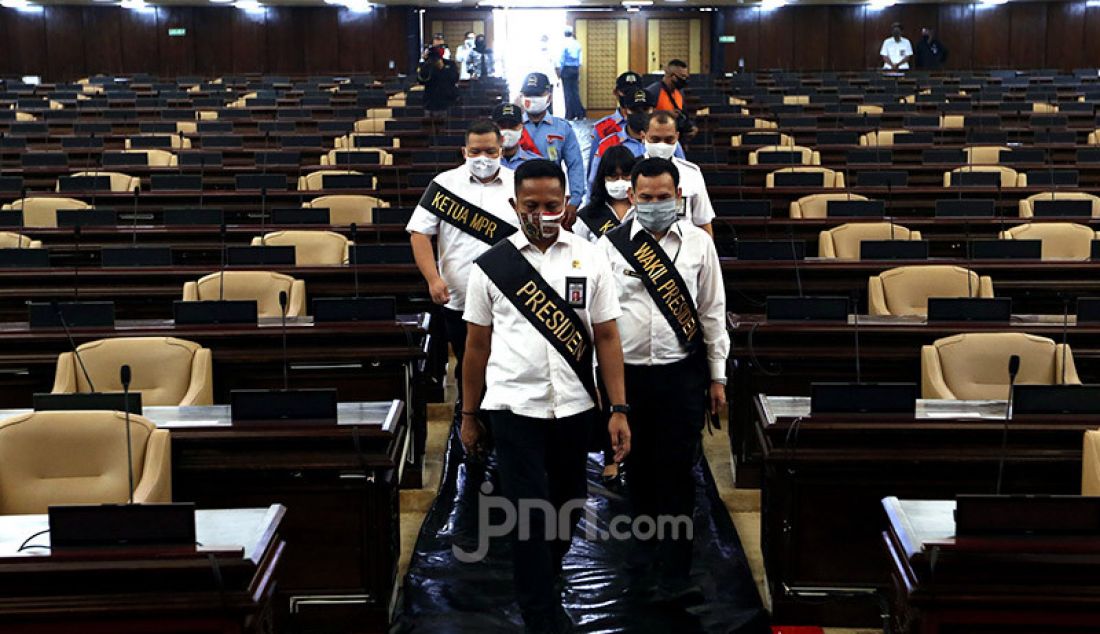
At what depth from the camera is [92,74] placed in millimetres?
24281

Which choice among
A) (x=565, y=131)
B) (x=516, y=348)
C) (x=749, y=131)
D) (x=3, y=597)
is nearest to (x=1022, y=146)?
(x=749, y=131)

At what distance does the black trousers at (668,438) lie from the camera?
3531 millimetres

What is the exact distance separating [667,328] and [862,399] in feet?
1.88

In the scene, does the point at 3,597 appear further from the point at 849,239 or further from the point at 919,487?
the point at 849,239

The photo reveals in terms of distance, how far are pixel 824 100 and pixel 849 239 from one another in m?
10.9

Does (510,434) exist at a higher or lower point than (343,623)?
higher

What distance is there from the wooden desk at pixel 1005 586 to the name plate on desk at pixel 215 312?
290cm

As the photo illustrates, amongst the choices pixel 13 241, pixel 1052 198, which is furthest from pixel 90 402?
pixel 1052 198

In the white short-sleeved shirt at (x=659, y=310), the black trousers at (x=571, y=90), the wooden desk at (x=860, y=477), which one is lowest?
the wooden desk at (x=860, y=477)

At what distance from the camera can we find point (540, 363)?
10.2ft

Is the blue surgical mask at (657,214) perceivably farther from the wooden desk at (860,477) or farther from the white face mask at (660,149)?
the white face mask at (660,149)

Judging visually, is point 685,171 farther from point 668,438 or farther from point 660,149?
point 668,438

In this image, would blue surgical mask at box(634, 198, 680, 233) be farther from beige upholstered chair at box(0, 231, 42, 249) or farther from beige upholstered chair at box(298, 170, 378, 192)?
beige upholstered chair at box(298, 170, 378, 192)

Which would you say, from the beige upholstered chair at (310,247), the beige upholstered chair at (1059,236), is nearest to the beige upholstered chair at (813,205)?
the beige upholstered chair at (1059,236)
